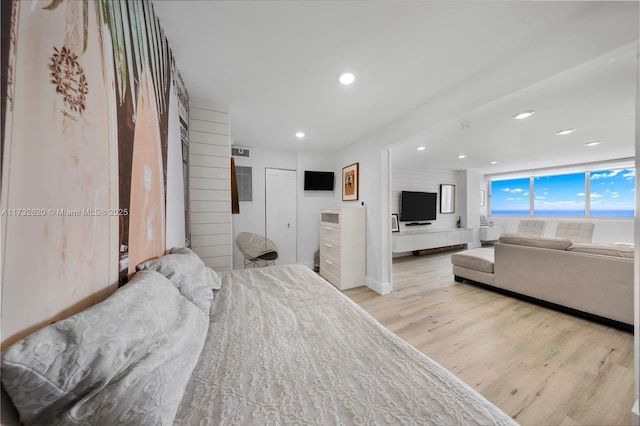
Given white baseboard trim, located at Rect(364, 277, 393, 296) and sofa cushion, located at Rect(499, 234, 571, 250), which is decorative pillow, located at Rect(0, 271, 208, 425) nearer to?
white baseboard trim, located at Rect(364, 277, 393, 296)

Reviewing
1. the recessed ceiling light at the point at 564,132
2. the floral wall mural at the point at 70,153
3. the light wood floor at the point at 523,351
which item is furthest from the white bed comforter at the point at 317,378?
the recessed ceiling light at the point at 564,132

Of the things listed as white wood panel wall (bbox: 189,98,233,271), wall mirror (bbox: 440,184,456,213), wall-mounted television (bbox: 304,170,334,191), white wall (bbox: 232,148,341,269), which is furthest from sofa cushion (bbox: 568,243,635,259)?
white wood panel wall (bbox: 189,98,233,271)

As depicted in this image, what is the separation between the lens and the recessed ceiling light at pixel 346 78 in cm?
181

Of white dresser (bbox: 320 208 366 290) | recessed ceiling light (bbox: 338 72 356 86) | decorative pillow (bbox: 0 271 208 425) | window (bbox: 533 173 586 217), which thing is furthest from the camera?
window (bbox: 533 173 586 217)

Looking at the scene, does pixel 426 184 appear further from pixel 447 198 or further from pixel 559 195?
pixel 559 195

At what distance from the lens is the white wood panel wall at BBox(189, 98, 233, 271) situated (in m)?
2.28

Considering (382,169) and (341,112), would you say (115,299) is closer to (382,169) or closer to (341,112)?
(341,112)

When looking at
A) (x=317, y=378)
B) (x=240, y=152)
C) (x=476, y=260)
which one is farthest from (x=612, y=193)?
(x=240, y=152)

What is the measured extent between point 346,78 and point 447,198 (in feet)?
18.6

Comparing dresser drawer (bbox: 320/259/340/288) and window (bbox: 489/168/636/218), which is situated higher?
window (bbox: 489/168/636/218)

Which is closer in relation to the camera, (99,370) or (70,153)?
(99,370)

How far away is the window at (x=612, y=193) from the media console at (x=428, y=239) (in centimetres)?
283

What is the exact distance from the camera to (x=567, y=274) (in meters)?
2.37

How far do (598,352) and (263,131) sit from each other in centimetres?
429
